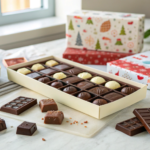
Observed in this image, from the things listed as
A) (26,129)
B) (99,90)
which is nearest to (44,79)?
(99,90)

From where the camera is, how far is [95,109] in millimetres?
1098

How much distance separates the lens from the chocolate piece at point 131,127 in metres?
1.02

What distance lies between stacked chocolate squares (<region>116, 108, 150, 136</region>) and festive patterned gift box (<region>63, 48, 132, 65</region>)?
76cm

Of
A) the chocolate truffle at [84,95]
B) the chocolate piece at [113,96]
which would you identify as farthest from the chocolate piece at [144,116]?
the chocolate truffle at [84,95]

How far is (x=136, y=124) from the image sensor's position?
1.06m

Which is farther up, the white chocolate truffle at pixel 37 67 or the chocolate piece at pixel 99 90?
the white chocolate truffle at pixel 37 67

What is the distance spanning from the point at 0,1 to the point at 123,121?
1943 millimetres

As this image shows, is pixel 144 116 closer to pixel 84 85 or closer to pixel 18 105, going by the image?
pixel 84 85

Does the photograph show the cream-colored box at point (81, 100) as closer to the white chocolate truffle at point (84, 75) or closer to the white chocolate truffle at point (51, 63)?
the white chocolate truffle at point (84, 75)

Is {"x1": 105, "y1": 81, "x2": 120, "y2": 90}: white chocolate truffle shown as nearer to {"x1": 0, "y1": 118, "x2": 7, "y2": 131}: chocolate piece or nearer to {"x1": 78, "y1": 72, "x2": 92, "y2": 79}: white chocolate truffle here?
{"x1": 78, "y1": 72, "x2": 92, "y2": 79}: white chocolate truffle

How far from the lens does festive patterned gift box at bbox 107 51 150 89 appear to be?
1.45 metres

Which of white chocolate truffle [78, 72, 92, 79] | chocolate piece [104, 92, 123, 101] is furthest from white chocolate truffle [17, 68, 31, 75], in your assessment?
chocolate piece [104, 92, 123, 101]

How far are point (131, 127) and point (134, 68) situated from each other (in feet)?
1.88

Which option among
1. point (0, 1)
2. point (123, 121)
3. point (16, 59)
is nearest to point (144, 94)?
point (123, 121)
